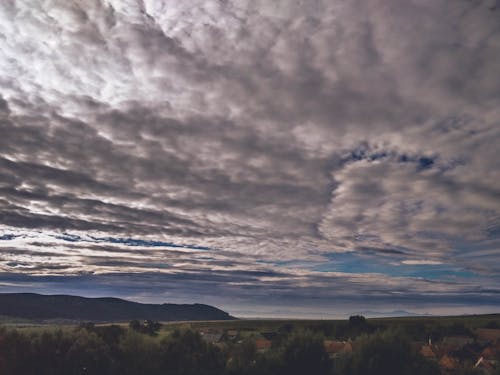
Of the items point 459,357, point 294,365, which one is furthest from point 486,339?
point 294,365

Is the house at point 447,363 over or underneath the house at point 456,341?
underneath

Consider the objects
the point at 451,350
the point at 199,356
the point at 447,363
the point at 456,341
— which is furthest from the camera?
the point at 456,341

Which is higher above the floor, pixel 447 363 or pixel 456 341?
pixel 456 341

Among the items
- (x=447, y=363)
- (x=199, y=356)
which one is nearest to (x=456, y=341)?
(x=447, y=363)

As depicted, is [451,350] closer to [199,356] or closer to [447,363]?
[447,363]

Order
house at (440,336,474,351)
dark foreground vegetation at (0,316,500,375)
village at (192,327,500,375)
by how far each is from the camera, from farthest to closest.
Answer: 1. house at (440,336,474,351)
2. village at (192,327,500,375)
3. dark foreground vegetation at (0,316,500,375)

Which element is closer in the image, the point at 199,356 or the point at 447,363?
the point at 199,356

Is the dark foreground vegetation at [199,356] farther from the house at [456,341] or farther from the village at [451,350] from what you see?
the house at [456,341]

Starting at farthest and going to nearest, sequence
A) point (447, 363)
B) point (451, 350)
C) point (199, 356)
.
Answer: point (451, 350)
point (447, 363)
point (199, 356)

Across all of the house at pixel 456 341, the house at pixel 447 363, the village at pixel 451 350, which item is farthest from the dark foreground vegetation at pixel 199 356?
the house at pixel 456 341

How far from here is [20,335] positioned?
80.2m

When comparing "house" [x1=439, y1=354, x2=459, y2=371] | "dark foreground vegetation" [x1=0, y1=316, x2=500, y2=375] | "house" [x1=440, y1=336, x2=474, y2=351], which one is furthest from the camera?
"house" [x1=440, y1=336, x2=474, y2=351]

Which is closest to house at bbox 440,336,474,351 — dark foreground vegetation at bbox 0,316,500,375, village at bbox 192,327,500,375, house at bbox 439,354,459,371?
village at bbox 192,327,500,375

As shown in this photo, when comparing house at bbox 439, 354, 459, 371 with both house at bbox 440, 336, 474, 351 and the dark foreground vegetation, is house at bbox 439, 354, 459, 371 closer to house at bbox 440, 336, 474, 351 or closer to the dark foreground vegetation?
the dark foreground vegetation
